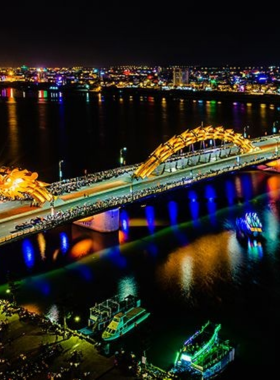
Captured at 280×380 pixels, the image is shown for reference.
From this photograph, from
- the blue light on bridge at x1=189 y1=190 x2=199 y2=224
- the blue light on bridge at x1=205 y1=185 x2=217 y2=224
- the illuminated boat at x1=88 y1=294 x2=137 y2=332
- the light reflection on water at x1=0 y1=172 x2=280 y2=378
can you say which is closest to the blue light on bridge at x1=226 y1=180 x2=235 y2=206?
the blue light on bridge at x1=205 y1=185 x2=217 y2=224

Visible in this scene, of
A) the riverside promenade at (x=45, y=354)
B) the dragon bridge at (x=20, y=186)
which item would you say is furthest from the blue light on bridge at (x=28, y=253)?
the riverside promenade at (x=45, y=354)

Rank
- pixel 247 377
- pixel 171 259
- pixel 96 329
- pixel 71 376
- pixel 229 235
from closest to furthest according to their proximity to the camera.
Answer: pixel 71 376
pixel 247 377
pixel 96 329
pixel 171 259
pixel 229 235

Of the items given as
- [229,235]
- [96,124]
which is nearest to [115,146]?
[96,124]

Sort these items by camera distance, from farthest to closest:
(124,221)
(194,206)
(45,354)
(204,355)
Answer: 1. (194,206)
2. (124,221)
3. (204,355)
4. (45,354)

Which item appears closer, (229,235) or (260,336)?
(260,336)

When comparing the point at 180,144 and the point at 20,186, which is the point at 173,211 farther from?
the point at 20,186

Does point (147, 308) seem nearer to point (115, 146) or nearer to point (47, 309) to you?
point (47, 309)

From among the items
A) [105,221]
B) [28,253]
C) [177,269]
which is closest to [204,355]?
[177,269]
